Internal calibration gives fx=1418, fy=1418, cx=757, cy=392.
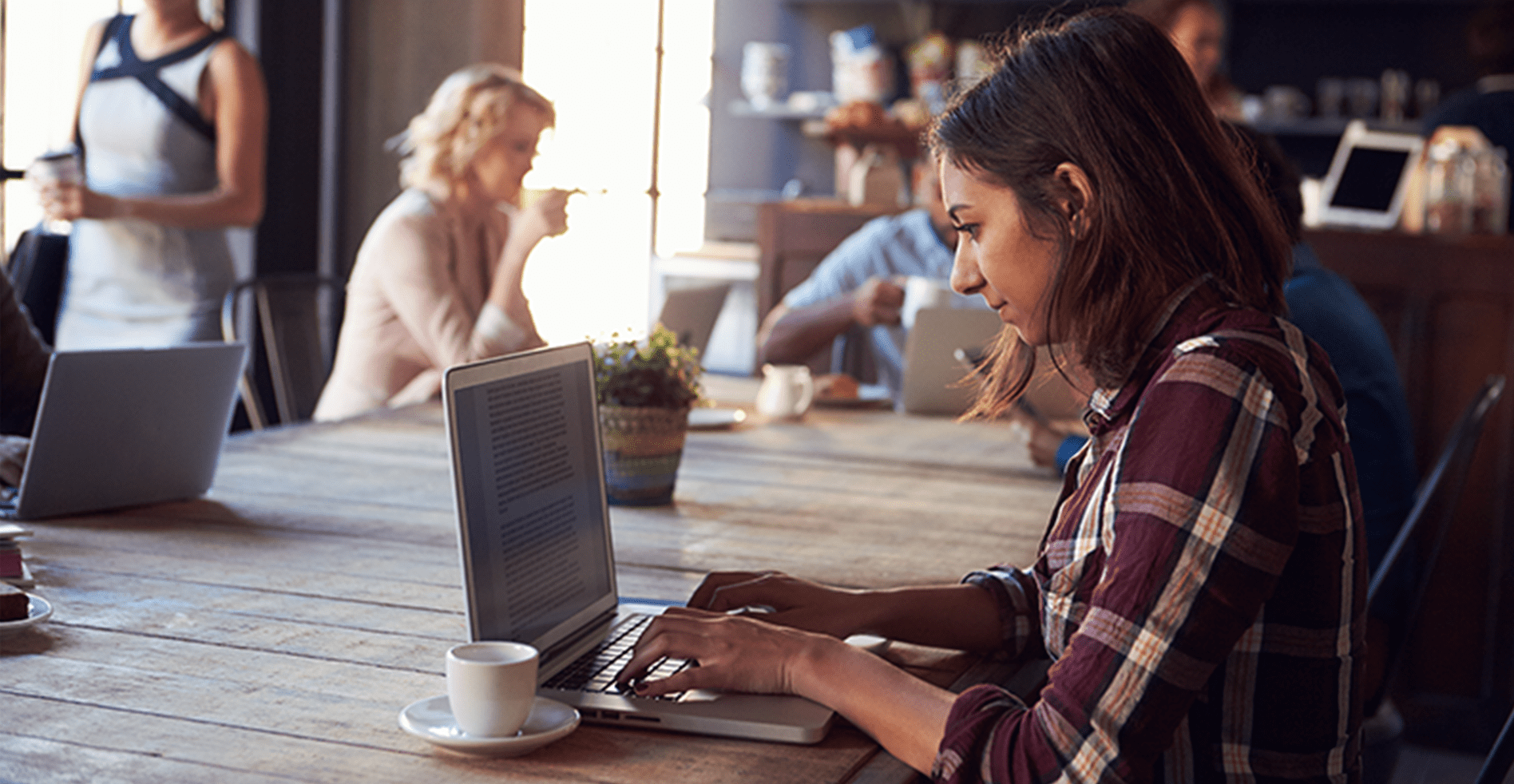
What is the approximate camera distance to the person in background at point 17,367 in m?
1.99

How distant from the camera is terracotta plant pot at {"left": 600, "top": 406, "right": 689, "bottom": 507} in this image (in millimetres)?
1800

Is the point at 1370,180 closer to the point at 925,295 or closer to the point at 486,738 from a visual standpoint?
the point at 925,295

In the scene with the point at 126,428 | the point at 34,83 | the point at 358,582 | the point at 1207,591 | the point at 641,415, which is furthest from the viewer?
the point at 34,83

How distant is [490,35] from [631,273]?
2041 mm

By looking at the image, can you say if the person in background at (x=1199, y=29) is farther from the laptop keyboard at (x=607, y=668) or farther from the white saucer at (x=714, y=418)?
the laptop keyboard at (x=607, y=668)

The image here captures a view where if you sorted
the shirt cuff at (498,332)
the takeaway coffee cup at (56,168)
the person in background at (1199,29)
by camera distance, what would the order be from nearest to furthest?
the takeaway coffee cup at (56,168) → the shirt cuff at (498,332) → the person in background at (1199,29)

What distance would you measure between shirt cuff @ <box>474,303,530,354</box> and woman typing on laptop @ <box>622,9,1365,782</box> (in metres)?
1.80

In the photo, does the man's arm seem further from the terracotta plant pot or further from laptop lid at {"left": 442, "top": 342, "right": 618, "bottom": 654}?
laptop lid at {"left": 442, "top": 342, "right": 618, "bottom": 654}

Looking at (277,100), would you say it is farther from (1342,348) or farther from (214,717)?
Result: (214,717)

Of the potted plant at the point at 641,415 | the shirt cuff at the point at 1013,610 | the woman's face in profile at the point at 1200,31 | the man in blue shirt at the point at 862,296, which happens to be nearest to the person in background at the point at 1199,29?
the woman's face in profile at the point at 1200,31

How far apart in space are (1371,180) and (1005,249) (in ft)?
9.63

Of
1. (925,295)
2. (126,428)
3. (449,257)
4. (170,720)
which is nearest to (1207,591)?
(170,720)

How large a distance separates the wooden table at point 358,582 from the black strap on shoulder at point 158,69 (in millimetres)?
1005

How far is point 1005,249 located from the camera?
1034 mm
